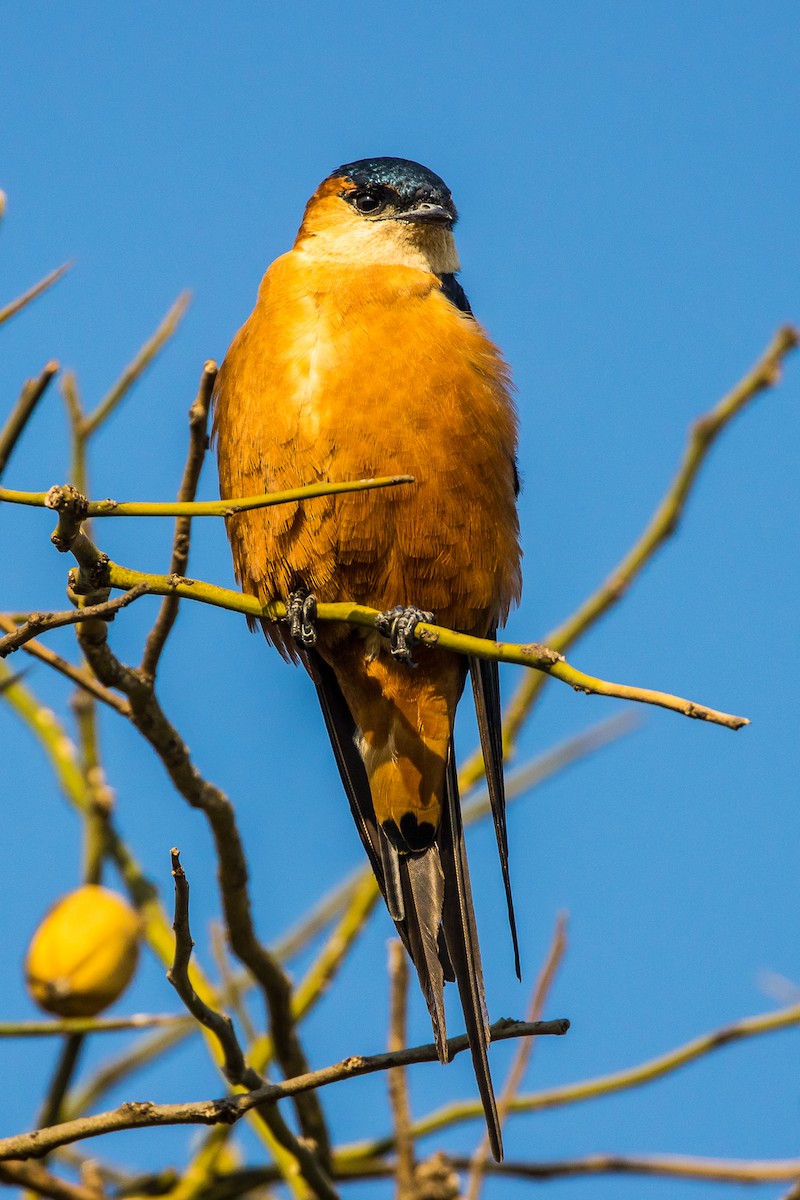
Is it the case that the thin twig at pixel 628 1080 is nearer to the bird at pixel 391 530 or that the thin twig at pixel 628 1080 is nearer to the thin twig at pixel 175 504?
the bird at pixel 391 530

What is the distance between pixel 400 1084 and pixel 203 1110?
31.4 inches

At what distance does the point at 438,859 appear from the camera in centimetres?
353

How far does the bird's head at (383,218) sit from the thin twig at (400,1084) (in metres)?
2.14

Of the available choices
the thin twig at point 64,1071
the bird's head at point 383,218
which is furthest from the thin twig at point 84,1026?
the bird's head at point 383,218

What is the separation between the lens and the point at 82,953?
300cm

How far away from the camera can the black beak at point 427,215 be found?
424 cm

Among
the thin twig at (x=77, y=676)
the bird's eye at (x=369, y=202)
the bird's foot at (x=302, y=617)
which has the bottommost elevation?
the thin twig at (x=77, y=676)

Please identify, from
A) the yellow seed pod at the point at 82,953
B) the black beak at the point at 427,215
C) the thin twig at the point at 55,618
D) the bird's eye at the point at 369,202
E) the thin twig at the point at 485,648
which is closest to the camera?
the thin twig at the point at 485,648

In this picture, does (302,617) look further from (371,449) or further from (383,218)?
(383,218)

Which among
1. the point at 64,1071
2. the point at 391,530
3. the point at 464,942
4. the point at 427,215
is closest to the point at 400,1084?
the point at 464,942

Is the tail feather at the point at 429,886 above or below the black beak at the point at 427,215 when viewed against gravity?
below

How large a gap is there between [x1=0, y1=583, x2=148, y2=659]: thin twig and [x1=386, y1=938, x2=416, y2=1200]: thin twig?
1039 mm

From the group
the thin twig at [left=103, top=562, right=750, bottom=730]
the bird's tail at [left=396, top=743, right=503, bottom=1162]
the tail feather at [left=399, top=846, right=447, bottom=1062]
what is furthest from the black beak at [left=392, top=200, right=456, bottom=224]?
the thin twig at [left=103, top=562, right=750, bottom=730]

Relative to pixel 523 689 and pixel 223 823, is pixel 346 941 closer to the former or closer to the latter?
pixel 223 823
